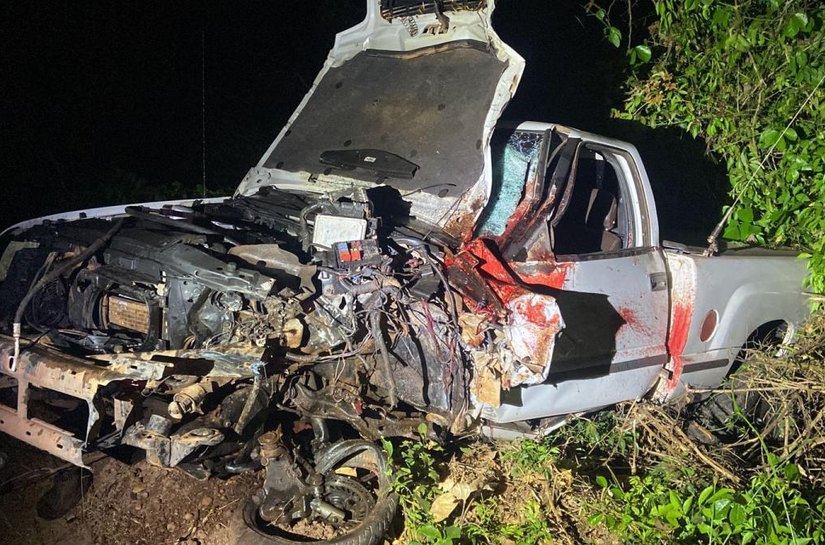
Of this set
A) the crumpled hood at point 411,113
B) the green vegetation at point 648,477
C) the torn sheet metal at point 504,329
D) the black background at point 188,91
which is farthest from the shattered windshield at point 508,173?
the black background at point 188,91

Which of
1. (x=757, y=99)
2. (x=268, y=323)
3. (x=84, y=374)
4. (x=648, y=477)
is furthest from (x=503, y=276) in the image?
(x=757, y=99)

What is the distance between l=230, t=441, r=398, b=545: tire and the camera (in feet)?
9.87

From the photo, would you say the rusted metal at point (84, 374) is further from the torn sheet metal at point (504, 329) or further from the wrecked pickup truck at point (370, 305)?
the torn sheet metal at point (504, 329)

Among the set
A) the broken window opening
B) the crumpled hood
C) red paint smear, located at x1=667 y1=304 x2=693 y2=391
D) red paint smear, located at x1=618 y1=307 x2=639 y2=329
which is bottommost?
red paint smear, located at x1=667 y1=304 x2=693 y2=391

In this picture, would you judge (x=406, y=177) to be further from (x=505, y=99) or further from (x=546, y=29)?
(x=546, y=29)

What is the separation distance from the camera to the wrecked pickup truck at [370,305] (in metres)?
2.82

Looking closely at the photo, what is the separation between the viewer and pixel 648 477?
11.4ft

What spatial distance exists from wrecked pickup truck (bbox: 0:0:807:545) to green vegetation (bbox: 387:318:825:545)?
0.65 feet

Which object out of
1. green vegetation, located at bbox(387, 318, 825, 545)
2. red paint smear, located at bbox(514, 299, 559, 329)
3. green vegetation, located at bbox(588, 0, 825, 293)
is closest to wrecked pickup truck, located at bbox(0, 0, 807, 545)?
red paint smear, located at bbox(514, 299, 559, 329)

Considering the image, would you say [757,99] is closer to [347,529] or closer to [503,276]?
[503,276]

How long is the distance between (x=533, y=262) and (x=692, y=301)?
1252 mm

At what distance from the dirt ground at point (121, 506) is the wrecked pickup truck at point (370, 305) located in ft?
1.16

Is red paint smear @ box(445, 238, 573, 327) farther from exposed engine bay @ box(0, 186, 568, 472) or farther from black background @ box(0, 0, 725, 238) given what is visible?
Answer: black background @ box(0, 0, 725, 238)

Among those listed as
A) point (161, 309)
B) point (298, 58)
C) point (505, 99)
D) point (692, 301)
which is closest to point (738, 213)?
point (692, 301)
